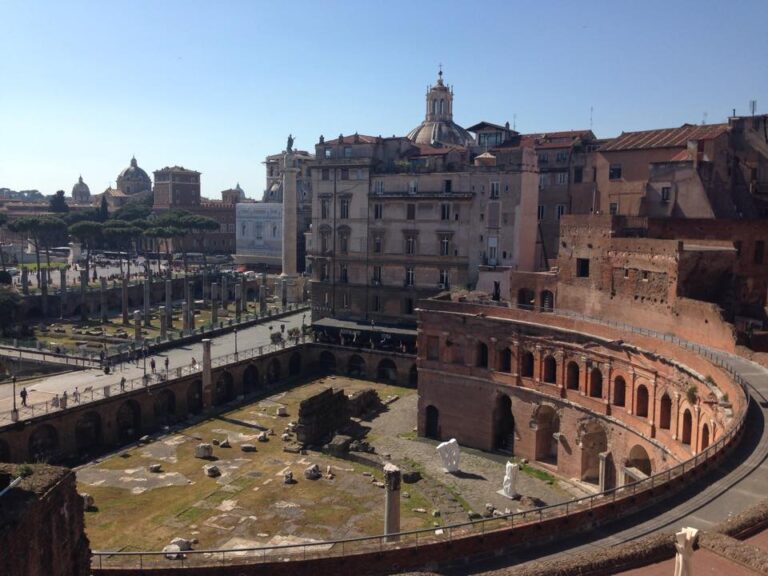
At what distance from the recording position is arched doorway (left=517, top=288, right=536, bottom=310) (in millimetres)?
45284

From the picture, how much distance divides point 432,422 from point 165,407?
1589cm

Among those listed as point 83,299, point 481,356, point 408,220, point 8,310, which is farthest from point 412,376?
point 83,299

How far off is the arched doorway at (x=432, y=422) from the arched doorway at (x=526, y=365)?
6.12m

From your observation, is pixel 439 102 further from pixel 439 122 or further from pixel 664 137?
pixel 664 137

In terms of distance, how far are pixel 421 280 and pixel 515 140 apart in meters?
Result: 13.8

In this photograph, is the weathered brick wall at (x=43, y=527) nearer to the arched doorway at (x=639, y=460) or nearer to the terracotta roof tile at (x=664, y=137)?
the arched doorway at (x=639, y=460)

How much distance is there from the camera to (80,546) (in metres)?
17.0

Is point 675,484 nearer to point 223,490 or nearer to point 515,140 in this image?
point 223,490

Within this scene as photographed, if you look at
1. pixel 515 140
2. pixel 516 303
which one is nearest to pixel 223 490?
pixel 516 303

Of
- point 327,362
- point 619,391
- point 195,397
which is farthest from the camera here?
point 327,362

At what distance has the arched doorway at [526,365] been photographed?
38250mm

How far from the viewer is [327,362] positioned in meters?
54.9

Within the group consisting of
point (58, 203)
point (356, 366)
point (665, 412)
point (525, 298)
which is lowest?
point (356, 366)

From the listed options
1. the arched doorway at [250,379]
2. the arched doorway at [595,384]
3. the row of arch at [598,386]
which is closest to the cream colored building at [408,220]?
the arched doorway at [250,379]
